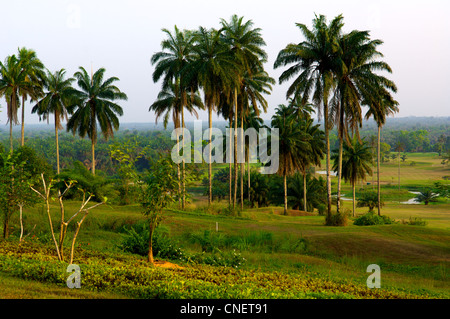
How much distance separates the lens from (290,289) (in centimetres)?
1063

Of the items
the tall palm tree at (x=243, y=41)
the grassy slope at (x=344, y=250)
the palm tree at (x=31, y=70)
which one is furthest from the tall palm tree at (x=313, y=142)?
the palm tree at (x=31, y=70)

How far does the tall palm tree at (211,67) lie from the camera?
3525cm

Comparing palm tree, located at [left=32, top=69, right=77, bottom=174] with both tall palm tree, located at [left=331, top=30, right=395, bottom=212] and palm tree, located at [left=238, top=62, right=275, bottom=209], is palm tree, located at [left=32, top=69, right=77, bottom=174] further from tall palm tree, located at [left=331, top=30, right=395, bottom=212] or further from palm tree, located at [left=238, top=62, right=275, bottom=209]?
tall palm tree, located at [left=331, top=30, right=395, bottom=212]

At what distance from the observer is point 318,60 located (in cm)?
3111

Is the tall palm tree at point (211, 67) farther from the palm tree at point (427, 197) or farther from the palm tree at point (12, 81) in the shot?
the palm tree at point (427, 197)

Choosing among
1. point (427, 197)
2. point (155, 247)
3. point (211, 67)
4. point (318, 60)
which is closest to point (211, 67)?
point (211, 67)

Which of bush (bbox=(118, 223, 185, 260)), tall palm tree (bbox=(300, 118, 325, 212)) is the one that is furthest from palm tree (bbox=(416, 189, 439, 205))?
bush (bbox=(118, 223, 185, 260))

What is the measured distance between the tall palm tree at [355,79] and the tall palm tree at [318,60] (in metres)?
0.74

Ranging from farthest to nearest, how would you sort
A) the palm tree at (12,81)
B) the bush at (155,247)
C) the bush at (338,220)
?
the palm tree at (12,81) → the bush at (338,220) → the bush at (155,247)

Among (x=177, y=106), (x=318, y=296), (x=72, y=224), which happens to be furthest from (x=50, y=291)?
(x=177, y=106)

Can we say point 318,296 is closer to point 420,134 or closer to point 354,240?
point 354,240

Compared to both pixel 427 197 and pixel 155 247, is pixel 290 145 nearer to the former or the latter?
pixel 155 247

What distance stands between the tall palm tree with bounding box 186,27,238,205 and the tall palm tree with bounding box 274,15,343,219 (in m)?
5.07

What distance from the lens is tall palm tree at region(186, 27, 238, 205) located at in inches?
1388
